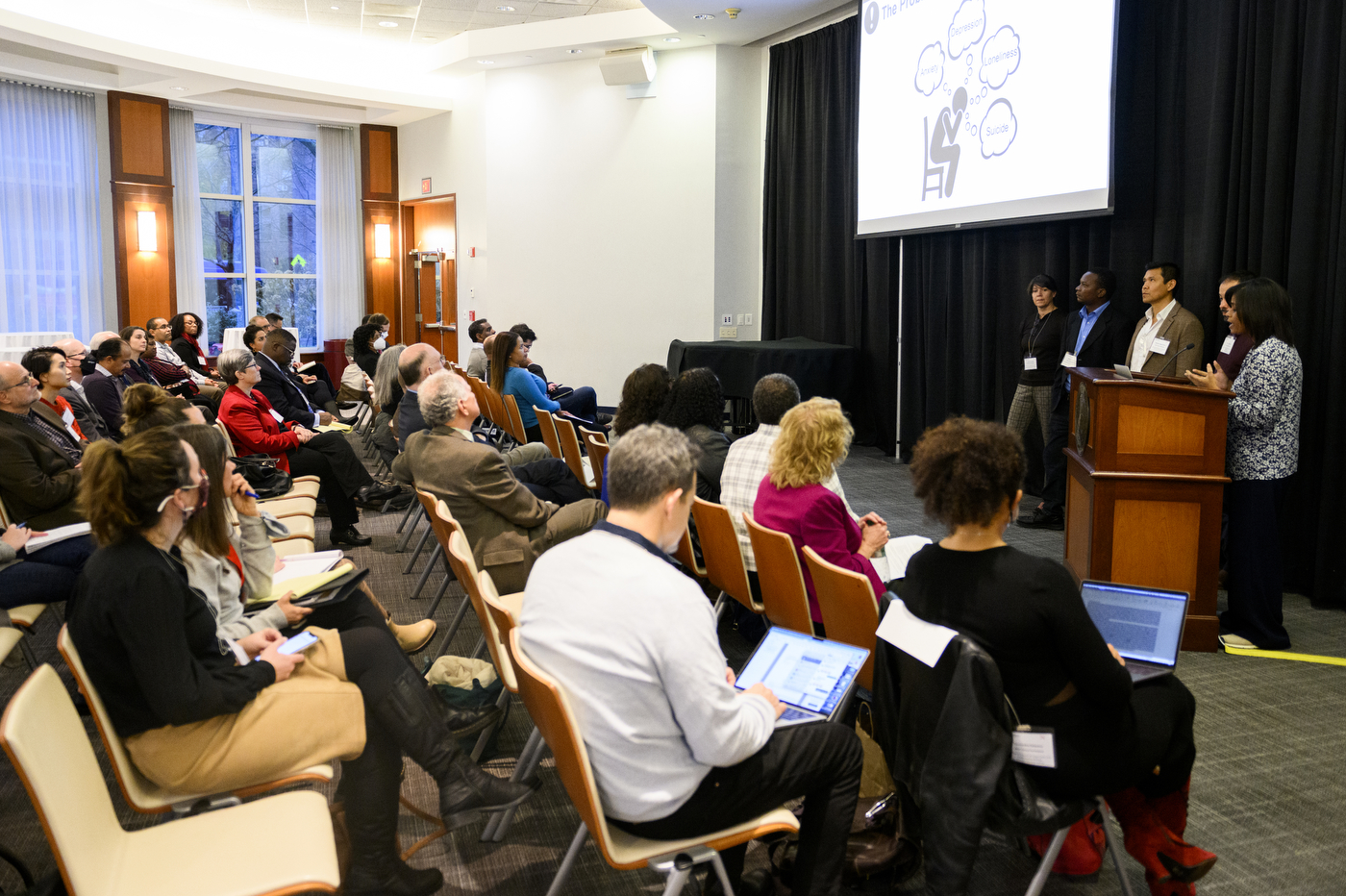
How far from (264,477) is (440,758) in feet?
10.6

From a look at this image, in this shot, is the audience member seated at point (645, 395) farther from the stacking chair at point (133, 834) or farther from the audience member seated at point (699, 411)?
the stacking chair at point (133, 834)

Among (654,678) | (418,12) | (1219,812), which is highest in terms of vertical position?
(418,12)

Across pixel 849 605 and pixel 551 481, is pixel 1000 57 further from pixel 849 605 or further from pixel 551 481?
pixel 849 605

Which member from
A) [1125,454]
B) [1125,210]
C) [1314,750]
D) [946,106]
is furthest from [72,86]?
[1314,750]

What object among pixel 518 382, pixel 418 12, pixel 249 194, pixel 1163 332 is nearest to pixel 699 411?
pixel 1163 332

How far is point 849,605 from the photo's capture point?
240cm

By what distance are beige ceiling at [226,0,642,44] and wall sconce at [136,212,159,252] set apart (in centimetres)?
260

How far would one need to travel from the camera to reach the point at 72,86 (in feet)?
34.4

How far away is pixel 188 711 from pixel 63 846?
423 millimetres

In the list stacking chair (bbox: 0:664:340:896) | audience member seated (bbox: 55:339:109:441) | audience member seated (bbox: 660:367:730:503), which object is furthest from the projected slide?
audience member seated (bbox: 55:339:109:441)

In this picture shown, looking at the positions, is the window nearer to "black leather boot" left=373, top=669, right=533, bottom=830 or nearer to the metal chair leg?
"black leather boot" left=373, top=669, right=533, bottom=830

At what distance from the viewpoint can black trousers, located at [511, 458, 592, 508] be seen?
4.89 metres

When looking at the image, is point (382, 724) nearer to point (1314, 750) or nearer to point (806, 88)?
point (1314, 750)

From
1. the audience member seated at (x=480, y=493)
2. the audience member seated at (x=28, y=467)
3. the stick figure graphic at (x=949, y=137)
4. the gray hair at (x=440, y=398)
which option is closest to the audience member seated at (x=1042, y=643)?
the audience member seated at (x=480, y=493)
